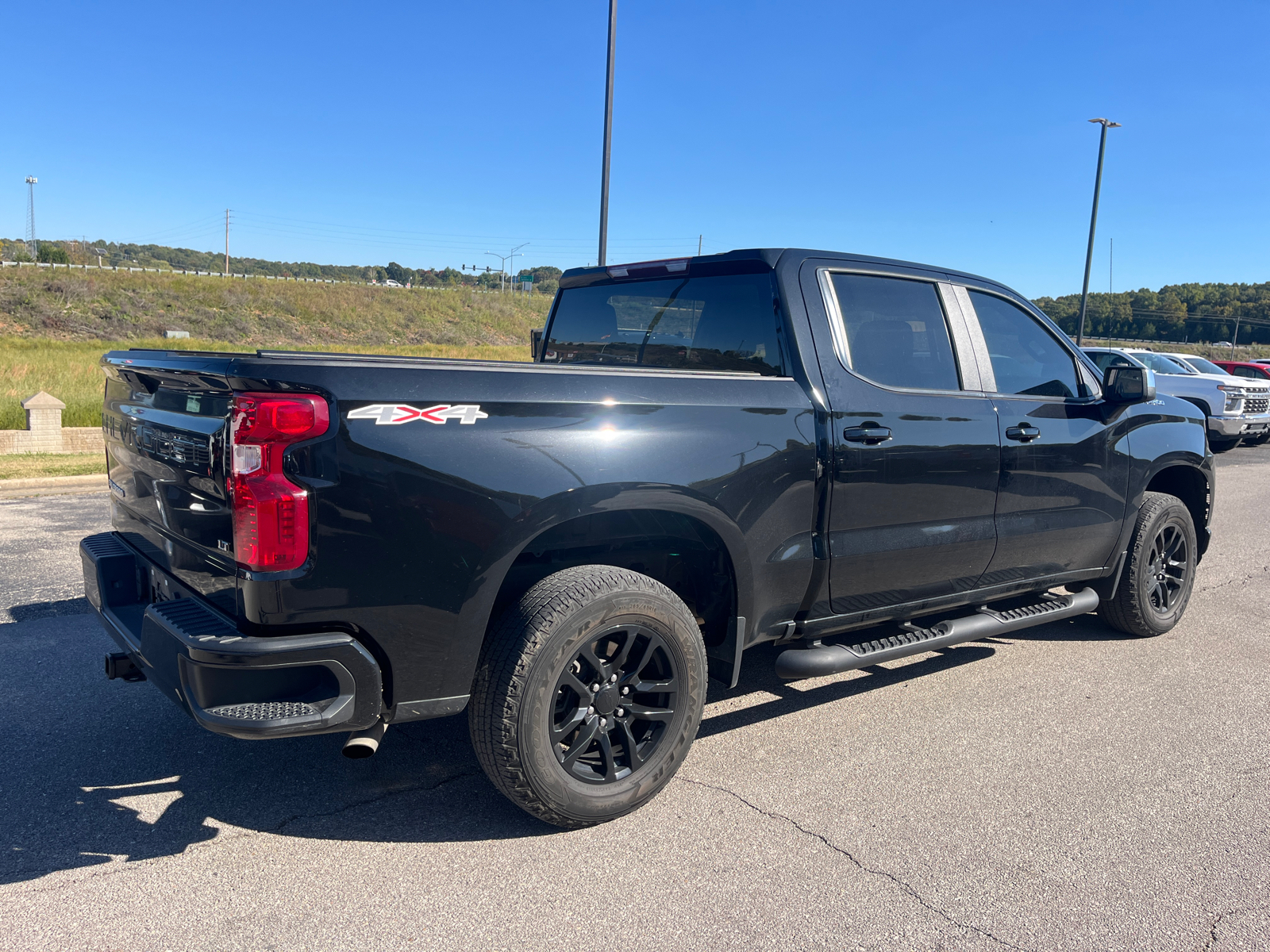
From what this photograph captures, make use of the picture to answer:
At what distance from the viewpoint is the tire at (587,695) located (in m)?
2.85

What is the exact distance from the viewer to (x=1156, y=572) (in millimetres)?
5410

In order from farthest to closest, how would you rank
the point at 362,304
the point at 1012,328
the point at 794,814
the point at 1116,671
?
the point at 362,304
the point at 1116,671
the point at 1012,328
the point at 794,814

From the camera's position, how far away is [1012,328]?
4488mm

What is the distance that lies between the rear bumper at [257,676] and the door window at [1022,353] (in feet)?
10.3

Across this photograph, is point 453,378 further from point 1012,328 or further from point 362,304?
point 362,304

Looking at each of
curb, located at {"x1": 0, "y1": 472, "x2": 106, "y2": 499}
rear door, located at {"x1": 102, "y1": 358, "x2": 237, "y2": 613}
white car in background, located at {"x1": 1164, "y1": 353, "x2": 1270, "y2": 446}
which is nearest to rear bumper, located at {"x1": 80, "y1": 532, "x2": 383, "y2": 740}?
rear door, located at {"x1": 102, "y1": 358, "x2": 237, "y2": 613}

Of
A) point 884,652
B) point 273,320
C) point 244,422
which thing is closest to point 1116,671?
point 884,652

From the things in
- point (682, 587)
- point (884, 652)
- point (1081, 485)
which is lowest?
point (884, 652)

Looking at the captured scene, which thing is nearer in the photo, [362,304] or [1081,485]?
[1081,485]

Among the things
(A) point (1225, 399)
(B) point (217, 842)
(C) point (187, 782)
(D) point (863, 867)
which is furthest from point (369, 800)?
(A) point (1225, 399)

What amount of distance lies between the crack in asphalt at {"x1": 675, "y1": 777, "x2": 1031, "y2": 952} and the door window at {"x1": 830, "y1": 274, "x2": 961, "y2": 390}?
5.63 feet

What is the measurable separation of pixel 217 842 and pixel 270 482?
50.8 inches

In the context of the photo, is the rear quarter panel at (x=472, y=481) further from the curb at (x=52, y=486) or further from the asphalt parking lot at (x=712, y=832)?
the curb at (x=52, y=486)

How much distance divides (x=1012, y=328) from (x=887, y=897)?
284cm
